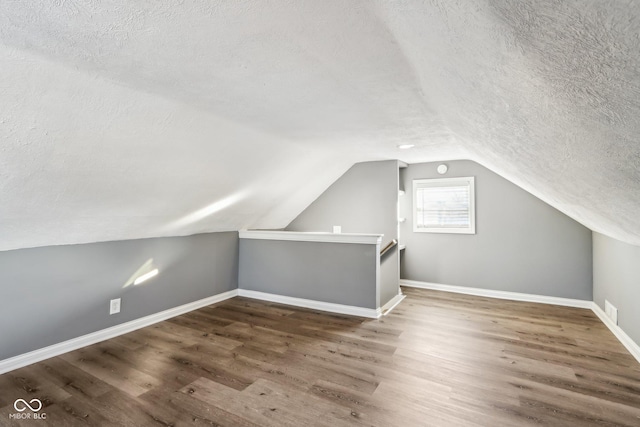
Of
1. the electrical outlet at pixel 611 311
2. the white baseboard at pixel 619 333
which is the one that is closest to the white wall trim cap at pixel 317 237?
the white baseboard at pixel 619 333

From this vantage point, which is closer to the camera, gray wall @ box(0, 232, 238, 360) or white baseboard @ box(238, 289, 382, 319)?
gray wall @ box(0, 232, 238, 360)

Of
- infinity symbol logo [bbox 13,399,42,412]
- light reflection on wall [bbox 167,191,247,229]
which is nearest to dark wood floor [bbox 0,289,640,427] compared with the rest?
infinity symbol logo [bbox 13,399,42,412]

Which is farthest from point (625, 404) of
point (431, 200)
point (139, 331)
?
point (139, 331)

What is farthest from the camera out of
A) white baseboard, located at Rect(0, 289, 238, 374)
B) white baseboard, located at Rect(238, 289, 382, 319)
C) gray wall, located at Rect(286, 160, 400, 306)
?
gray wall, located at Rect(286, 160, 400, 306)

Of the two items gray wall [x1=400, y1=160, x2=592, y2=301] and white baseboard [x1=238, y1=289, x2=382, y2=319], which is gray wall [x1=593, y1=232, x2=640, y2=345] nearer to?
gray wall [x1=400, y1=160, x2=592, y2=301]

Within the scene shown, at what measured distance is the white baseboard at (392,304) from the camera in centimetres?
383

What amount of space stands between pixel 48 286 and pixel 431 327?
144 inches

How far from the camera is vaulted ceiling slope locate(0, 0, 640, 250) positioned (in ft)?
2.87

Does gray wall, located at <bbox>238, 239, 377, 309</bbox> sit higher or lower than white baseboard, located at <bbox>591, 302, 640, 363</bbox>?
higher

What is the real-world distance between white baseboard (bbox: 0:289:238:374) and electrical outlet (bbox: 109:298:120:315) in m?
0.15

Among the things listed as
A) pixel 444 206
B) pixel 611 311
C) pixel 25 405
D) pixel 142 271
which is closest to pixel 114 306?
pixel 142 271

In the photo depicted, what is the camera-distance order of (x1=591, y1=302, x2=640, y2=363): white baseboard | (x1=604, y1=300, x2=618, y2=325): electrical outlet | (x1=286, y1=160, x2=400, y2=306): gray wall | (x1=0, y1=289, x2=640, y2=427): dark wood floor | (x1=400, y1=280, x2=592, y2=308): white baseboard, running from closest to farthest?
(x1=0, y1=289, x2=640, y2=427): dark wood floor
(x1=591, y1=302, x2=640, y2=363): white baseboard
(x1=604, y1=300, x2=618, y2=325): electrical outlet
(x1=400, y1=280, x2=592, y2=308): white baseboard
(x1=286, y1=160, x2=400, y2=306): gray wall

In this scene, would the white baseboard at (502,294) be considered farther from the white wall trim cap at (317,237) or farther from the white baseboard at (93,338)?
the white baseboard at (93,338)

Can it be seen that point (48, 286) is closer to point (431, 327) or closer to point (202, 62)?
point (202, 62)
